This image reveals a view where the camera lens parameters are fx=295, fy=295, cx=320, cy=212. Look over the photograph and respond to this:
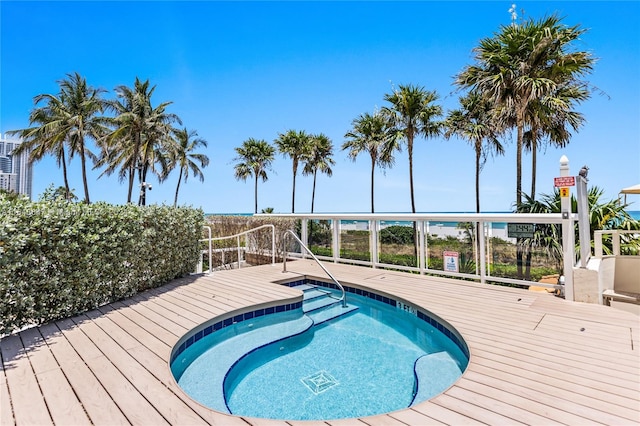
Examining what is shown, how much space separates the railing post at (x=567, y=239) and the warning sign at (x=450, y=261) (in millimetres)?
1789

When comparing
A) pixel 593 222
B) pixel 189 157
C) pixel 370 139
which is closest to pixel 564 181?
pixel 593 222

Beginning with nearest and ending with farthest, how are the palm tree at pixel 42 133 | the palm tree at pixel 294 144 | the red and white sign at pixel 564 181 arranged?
the red and white sign at pixel 564 181 → the palm tree at pixel 42 133 → the palm tree at pixel 294 144

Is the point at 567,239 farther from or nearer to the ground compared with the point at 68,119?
nearer to the ground

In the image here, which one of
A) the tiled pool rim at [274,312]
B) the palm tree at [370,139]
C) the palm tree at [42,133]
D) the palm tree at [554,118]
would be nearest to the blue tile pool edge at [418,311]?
the tiled pool rim at [274,312]

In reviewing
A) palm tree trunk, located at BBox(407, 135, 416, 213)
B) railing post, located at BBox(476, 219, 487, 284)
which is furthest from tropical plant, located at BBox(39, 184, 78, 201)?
palm tree trunk, located at BBox(407, 135, 416, 213)

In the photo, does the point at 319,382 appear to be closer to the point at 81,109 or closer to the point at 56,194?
the point at 56,194

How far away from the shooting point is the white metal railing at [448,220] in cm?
440

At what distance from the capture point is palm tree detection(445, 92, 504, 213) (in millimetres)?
14141

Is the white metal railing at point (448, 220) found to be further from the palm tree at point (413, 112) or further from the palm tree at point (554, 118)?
the palm tree at point (413, 112)

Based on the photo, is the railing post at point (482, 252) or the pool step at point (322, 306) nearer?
the pool step at point (322, 306)

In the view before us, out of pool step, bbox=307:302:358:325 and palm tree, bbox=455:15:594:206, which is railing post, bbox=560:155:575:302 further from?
palm tree, bbox=455:15:594:206

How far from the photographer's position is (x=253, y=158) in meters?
24.0

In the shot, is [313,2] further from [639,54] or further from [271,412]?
[271,412]

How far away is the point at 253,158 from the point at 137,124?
26.9 feet
